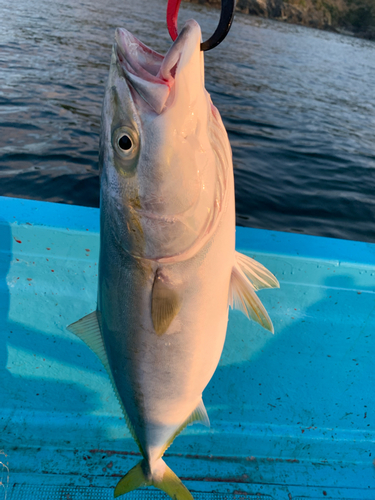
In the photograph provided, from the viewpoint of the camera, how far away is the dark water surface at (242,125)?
6.65 m

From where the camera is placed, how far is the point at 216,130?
1356 millimetres

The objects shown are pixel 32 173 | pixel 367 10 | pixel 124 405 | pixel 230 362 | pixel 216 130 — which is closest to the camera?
pixel 216 130

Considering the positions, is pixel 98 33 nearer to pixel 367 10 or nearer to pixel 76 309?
pixel 76 309

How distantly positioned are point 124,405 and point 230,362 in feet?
3.98

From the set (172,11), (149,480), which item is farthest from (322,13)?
(149,480)

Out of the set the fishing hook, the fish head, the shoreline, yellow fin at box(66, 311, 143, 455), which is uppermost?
the shoreline

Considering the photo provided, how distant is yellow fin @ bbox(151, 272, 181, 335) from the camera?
1.44 meters

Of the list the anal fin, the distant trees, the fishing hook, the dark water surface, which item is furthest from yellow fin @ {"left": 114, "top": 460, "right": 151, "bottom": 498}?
the distant trees

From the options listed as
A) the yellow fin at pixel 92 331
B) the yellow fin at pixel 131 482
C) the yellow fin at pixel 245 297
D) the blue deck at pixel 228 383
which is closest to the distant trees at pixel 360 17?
the blue deck at pixel 228 383

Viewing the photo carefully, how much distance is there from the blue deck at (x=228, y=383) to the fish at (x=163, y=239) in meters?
1.02

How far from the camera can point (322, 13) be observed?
76250 millimetres

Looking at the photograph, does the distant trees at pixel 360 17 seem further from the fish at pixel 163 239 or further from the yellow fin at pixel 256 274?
the fish at pixel 163 239

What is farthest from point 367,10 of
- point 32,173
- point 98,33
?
point 32,173

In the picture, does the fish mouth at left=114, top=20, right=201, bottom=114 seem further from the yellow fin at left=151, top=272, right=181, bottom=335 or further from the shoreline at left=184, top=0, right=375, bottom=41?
the shoreline at left=184, top=0, right=375, bottom=41
